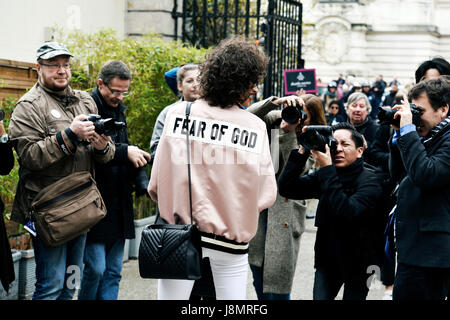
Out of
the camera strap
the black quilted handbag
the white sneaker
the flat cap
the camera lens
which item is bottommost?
the white sneaker

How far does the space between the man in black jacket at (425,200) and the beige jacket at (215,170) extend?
991 mm

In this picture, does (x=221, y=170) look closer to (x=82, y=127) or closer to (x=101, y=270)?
(x=82, y=127)

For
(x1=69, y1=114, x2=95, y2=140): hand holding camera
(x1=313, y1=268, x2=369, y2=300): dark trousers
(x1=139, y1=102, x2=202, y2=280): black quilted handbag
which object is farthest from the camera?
(x1=313, y1=268, x2=369, y2=300): dark trousers

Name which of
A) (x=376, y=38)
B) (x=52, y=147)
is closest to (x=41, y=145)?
(x=52, y=147)

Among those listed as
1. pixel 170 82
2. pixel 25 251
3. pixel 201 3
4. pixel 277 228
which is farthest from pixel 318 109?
pixel 201 3

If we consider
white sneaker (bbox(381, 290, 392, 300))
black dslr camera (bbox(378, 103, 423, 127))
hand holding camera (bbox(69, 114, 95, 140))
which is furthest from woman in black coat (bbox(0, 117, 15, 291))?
white sneaker (bbox(381, 290, 392, 300))

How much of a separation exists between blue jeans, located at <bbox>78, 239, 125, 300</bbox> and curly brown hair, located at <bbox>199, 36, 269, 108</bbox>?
186 centimetres

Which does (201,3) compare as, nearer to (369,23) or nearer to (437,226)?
(437,226)

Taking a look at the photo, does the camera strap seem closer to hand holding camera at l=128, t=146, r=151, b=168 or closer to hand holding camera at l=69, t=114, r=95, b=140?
hand holding camera at l=69, t=114, r=95, b=140

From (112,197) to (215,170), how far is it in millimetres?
1746

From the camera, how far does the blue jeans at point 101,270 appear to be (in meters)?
4.77

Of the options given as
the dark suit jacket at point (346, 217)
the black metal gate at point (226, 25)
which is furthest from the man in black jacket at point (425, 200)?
the black metal gate at point (226, 25)

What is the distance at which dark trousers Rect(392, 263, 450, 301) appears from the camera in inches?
151

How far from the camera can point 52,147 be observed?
13.6 feet
